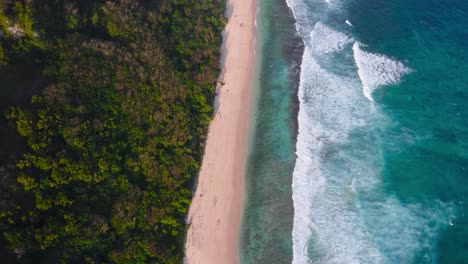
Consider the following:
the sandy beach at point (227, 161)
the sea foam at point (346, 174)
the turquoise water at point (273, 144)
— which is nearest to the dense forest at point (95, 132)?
the sandy beach at point (227, 161)

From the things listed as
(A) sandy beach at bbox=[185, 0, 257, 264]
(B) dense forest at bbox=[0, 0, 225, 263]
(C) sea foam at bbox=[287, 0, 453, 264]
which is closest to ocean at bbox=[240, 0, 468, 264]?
(C) sea foam at bbox=[287, 0, 453, 264]

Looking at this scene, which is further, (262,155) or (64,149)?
(262,155)

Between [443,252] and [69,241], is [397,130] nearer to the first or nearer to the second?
[443,252]

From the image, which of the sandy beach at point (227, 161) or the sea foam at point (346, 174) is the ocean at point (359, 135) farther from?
the sandy beach at point (227, 161)

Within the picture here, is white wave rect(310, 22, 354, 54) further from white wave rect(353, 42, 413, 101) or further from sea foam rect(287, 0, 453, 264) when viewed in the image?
white wave rect(353, 42, 413, 101)

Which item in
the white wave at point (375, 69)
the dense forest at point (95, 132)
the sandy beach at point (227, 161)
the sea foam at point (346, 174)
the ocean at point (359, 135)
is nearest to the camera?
the dense forest at point (95, 132)

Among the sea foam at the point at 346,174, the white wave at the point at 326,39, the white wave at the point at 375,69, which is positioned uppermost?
the white wave at the point at 326,39

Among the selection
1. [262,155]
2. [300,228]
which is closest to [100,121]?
[262,155]
